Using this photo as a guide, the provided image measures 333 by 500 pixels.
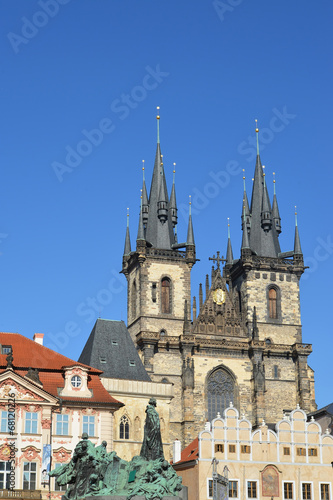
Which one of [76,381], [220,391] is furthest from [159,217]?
[76,381]

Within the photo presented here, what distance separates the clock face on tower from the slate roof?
13944 millimetres

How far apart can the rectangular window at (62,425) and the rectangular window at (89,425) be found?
38.3 inches

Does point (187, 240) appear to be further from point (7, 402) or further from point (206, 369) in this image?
point (7, 402)

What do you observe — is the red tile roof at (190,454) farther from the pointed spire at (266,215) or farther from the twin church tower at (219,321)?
the pointed spire at (266,215)

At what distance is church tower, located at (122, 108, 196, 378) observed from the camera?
68731mm

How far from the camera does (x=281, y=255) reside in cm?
7488

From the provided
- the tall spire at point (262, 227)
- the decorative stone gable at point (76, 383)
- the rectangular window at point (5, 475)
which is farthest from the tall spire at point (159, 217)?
the rectangular window at point (5, 475)

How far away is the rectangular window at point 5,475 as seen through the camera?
1640 inches

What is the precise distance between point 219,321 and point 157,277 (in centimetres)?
605

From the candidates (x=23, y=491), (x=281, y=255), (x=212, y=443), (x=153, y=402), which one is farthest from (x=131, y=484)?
(x=281, y=255)

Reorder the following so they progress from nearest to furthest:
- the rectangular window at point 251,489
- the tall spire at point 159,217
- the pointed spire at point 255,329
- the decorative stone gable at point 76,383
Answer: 1. the decorative stone gable at point 76,383
2. the rectangular window at point 251,489
3. the pointed spire at point 255,329
4. the tall spire at point 159,217

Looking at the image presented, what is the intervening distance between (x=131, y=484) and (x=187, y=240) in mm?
48913

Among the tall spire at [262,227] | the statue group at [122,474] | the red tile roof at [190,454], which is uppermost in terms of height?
the tall spire at [262,227]

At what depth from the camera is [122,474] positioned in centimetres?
2562
